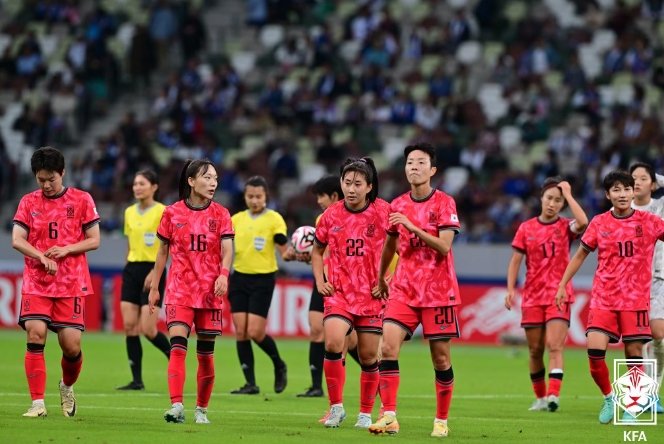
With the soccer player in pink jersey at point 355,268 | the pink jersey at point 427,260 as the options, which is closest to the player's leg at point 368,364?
the soccer player in pink jersey at point 355,268

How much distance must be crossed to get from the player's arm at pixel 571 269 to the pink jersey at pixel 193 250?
138 inches

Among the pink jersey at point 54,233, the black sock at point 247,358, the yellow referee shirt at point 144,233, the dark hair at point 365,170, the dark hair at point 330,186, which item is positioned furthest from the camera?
the yellow referee shirt at point 144,233

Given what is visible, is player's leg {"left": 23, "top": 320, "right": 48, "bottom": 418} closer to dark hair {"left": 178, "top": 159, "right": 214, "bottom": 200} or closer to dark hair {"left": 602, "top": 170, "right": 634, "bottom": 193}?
dark hair {"left": 178, "top": 159, "right": 214, "bottom": 200}

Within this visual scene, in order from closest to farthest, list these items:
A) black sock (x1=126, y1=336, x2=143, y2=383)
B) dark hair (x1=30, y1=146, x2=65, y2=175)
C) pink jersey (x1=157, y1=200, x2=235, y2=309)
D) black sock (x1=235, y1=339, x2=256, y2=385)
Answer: pink jersey (x1=157, y1=200, x2=235, y2=309) < dark hair (x1=30, y1=146, x2=65, y2=175) < black sock (x1=235, y1=339, x2=256, y2=385) < black sock (x1=126, y1=336, x2=143, y2=383)

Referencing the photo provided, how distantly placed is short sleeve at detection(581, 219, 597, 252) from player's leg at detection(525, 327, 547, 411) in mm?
2001

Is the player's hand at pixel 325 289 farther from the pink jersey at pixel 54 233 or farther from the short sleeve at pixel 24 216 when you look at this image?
the short sleeve at pixel 24 216

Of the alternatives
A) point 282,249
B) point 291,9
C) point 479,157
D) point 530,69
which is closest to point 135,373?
point 282,249

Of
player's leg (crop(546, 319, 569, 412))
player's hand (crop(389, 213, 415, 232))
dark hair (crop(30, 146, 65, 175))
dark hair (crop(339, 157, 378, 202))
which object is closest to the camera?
player's hand (crop(389, 213, 415, 232))

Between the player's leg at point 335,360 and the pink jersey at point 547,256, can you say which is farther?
the pink jersey at point 547,256

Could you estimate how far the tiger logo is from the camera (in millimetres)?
13039

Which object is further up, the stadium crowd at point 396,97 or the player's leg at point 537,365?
the stadium crowd at point 396,97

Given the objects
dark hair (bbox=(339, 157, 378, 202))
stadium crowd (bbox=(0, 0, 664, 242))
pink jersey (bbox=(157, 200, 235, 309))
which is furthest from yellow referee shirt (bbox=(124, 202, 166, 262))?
stadium crowd (bbox=(0, 0, 664, 242))

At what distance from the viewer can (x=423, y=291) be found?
11.5 metres

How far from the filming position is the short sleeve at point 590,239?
42.7 ft
